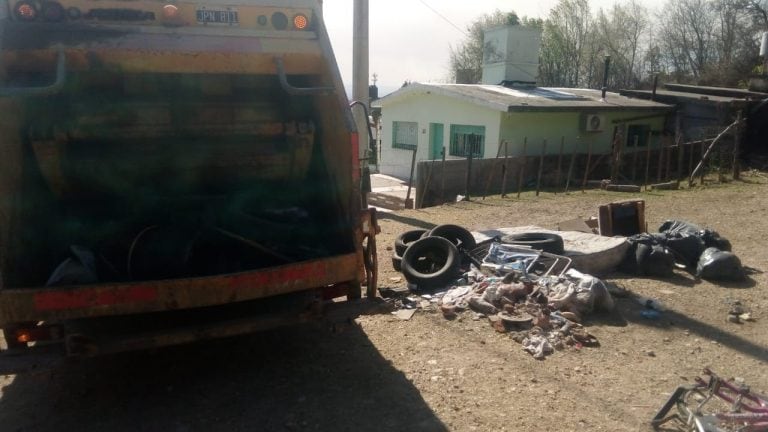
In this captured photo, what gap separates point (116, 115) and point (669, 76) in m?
35.1

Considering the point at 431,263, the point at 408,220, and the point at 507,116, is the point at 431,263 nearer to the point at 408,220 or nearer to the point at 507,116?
the point at 408,220

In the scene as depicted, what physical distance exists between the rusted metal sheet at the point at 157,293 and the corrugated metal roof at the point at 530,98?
13.6 metres

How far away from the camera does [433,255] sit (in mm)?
6430

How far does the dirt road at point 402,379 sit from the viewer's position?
3.61 meters

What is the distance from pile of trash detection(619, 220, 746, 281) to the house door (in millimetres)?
13800

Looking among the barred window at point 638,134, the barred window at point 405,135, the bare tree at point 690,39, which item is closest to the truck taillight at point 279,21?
the barred window at point 405,135

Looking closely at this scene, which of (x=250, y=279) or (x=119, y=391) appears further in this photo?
(x=119, y=391)

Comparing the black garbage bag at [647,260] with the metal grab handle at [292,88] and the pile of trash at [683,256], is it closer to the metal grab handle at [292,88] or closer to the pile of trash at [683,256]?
the pile of trash at [683,256]

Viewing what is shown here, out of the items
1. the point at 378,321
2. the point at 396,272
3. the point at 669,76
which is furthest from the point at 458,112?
the point at 669,76

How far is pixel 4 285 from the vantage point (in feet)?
11.2

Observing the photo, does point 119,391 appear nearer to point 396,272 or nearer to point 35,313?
point 35,313

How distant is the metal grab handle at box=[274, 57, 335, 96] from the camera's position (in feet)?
12.9

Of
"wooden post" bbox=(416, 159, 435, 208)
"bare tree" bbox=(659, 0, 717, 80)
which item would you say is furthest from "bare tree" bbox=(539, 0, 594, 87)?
"wooden post" bbox=(416, 159, 435, 208)

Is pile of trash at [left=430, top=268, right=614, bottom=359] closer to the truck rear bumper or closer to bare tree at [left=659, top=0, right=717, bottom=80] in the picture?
the truck rear bumper
